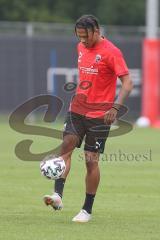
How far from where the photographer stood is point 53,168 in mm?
10500

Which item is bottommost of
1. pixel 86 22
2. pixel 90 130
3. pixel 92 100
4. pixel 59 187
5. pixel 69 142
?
pixel 59 187

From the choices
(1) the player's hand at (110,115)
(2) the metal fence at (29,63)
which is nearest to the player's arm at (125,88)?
(1) the player's hand at (110,115)

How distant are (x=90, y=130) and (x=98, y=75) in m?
0.65

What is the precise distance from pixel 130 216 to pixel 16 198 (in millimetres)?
1892

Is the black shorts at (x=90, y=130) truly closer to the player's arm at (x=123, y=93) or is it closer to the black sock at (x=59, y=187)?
the player's arm at (x=123, y=93)

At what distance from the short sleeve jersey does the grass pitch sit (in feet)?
4.28

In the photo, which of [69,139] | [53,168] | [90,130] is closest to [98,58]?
[90,130]

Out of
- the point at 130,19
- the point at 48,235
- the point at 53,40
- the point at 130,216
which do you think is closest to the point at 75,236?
the point at 48,235

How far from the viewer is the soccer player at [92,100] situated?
1055cm

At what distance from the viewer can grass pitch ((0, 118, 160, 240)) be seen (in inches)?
387

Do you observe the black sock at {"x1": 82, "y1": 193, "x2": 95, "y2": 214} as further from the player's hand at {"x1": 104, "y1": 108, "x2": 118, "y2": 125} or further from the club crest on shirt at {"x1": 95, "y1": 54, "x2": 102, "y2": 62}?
the club crest on shirt at {"x1": 95, "y1": 54, "x2": 102, "y2": 62}

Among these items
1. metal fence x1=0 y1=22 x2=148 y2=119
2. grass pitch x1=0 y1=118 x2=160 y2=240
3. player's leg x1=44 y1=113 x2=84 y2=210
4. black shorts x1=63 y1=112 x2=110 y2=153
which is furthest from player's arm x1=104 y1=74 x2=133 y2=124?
metal fence x1=0 y1=22 x2=148 y2=119

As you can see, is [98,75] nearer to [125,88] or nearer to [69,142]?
[125,88]

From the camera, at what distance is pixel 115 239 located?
944cm
